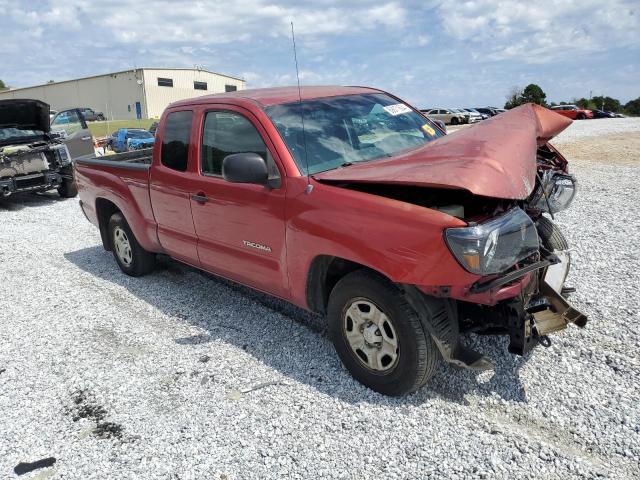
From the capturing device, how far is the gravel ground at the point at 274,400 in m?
2.77

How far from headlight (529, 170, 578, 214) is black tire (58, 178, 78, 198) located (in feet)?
33.5

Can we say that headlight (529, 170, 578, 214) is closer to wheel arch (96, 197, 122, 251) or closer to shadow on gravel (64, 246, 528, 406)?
shadow on gravel (64, 246, 528, 406)

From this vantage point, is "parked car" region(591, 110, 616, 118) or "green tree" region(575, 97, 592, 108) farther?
"green tree" region(575, 97, 592, 108)

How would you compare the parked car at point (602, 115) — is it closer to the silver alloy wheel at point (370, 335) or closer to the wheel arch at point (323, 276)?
the wheel arch at point (323, 276)

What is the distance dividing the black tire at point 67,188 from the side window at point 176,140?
755cm

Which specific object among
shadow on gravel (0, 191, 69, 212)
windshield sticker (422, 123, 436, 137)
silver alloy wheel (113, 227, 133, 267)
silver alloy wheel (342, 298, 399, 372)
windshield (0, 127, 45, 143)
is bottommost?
silver alloy wheel (342, 298, 399, 372)

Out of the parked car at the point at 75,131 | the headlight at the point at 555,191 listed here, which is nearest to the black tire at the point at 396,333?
the headlight at the point at 555,191

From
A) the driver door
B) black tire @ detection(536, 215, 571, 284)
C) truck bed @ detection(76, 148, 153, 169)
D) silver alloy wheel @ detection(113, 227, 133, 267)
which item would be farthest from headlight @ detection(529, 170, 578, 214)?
truck bed @ detection(76, 148, 153, 169)

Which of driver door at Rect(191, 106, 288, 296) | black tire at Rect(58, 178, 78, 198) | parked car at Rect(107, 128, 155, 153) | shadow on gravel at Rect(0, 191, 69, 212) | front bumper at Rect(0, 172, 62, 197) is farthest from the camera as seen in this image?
parked car at Rect(107, 128, 155, 153)

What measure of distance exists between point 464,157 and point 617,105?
66160 mm

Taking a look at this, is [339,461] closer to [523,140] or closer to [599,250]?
[523,140]

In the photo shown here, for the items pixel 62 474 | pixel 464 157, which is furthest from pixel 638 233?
pixel 62 474

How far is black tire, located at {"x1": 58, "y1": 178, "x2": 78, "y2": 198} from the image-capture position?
1130 cm

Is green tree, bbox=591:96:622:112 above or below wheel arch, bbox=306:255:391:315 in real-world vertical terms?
above
